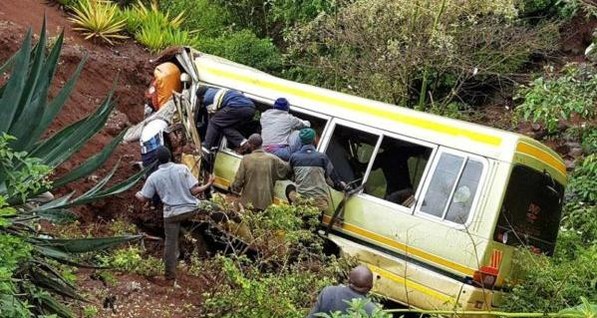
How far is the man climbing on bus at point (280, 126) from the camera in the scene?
30.6ft

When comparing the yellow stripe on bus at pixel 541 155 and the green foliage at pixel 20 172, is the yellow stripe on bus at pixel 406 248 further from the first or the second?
the green foliage at pixel 20 172

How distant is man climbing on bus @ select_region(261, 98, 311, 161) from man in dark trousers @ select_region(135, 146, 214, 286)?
4.07 feet

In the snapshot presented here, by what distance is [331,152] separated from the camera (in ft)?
30.2

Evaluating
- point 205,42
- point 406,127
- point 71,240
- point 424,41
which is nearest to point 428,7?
point 424,41

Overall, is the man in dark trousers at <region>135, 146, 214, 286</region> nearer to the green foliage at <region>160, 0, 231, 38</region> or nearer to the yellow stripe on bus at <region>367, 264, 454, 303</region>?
the yellow stripe on bus at <region>367, 264, 454, 303</region>

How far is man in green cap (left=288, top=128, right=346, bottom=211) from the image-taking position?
8.74 metres

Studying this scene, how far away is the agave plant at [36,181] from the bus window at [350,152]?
305 centimetres

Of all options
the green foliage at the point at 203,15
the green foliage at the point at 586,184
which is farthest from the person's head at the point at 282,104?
the green foliage at the point at 203,15

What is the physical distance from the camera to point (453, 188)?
26.8ft

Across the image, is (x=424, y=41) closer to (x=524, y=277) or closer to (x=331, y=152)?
(x=331, y=152)

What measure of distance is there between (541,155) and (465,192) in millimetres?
871

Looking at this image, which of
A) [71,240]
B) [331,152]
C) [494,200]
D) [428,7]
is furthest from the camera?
[428,7]

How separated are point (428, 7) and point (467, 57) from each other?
49.8 inches

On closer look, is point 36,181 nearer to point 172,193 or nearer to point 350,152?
point 172,193
